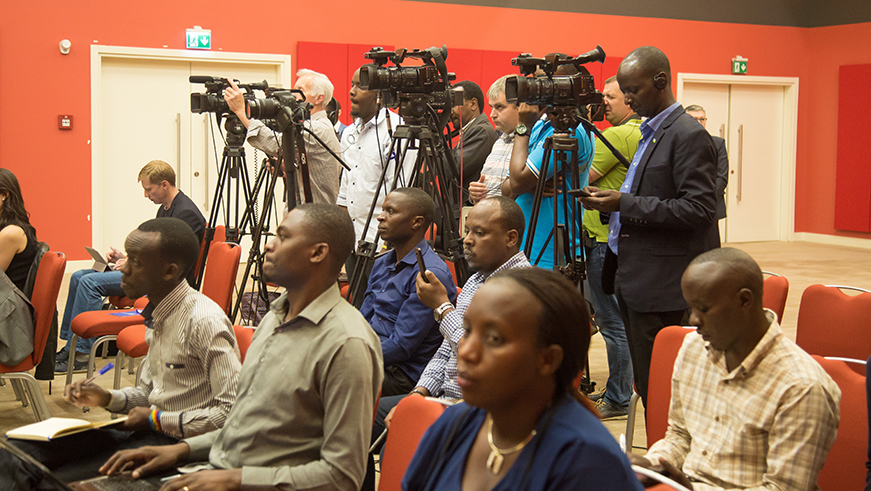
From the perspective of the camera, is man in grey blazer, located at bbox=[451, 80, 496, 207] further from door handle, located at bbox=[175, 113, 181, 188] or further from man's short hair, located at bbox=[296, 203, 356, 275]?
door handle, located at bbox=[175, 113, 181, 188]

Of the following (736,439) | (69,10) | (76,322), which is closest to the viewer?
(736,439)

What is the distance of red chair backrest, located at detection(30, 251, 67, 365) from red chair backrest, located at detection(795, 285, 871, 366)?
274 cm

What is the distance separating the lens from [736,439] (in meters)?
1.61

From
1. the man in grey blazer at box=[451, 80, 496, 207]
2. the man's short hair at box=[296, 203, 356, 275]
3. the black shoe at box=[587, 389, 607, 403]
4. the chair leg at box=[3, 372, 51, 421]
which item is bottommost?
the black shoe at box=[587, 389, 607, 403]

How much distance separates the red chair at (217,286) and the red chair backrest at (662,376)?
198cm

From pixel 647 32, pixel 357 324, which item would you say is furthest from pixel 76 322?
pixel 647 32

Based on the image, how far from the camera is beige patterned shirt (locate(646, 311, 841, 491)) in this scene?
4.97 feet

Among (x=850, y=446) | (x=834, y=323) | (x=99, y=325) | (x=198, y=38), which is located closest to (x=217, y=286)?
(x=99, y=325)

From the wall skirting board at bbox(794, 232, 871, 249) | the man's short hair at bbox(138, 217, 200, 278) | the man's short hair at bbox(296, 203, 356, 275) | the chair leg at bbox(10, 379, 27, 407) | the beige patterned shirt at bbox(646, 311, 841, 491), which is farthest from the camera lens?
the wall skirting board at bbox(794, 232, 871, 249)

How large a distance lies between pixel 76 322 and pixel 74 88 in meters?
4.28

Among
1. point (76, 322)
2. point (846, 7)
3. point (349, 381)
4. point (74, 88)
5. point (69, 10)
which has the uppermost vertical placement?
point (846, 7)

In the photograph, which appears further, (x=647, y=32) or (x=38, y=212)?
(x=647, y=32)

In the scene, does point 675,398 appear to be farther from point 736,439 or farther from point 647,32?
point 647,32

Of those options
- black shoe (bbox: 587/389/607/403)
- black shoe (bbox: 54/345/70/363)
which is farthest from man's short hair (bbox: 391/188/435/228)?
black shoe (bbox: 54/345/70/363)
